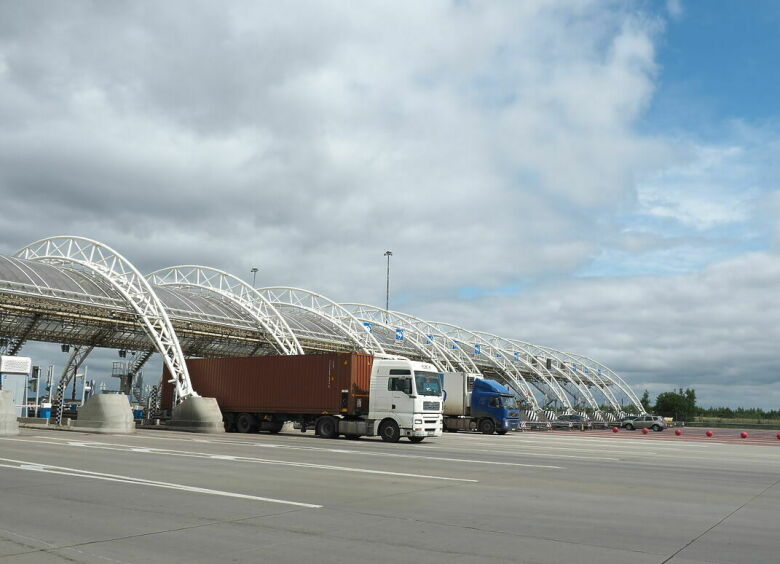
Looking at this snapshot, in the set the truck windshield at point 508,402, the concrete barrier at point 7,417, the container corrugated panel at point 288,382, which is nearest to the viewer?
the concrete barrier at point 7,417

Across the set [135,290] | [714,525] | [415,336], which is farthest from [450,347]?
[714,525]

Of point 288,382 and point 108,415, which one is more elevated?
point 288,382

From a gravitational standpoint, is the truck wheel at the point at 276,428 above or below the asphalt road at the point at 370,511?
below

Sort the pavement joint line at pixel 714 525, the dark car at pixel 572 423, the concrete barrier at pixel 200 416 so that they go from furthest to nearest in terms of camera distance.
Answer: the dark car at pixel 572 423 < the concrete barrier at pixel 200 416 < the pavement joint line at pixel 714 525

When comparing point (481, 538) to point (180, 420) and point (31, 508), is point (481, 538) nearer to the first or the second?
point (31, 508)

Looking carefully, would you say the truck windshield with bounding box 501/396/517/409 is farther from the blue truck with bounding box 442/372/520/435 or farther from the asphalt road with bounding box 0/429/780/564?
the asphalt road with bounding box 0/429/780/564

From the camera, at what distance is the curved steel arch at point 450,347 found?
2643 inches

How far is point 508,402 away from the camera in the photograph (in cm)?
4000

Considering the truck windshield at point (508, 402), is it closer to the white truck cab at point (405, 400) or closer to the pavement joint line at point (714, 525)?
the white truck cab at point (405, 400)

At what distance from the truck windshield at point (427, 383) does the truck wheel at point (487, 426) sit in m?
12.2

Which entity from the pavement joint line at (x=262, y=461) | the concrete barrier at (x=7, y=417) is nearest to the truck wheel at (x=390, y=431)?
the pavement joint line at (x=262, y=461)

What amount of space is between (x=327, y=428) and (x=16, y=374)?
2047 cm

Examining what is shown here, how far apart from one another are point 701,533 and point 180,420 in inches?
1139

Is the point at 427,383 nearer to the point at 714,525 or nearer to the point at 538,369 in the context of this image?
the point at 714,525
